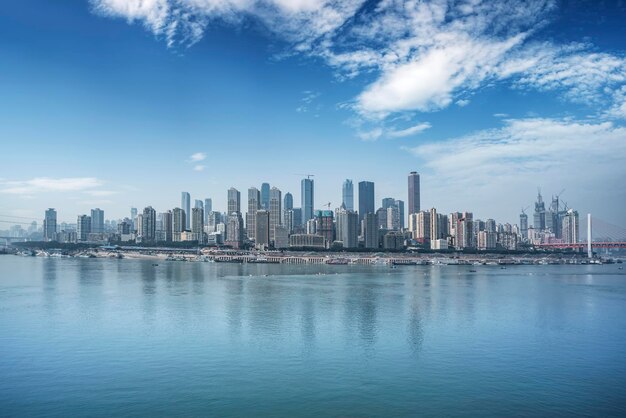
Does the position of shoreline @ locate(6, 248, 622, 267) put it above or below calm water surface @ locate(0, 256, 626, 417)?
below

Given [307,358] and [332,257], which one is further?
[332,257]

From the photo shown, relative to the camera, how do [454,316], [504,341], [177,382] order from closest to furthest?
[177,382]
[504,341]
[454,316]

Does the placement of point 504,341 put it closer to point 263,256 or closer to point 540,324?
point 540,324

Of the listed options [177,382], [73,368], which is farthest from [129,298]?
[177,382]

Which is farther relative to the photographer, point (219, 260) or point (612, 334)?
point (219, 260)

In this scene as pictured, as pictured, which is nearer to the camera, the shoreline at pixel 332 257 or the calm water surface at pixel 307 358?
the calm water surface at pixel 307 358

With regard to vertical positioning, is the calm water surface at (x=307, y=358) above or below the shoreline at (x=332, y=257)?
above

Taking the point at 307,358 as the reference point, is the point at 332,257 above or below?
below

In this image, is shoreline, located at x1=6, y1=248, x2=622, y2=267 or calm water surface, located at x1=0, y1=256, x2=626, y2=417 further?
shoreline, located at x1=6, y1=248, x2=622, y2=267
